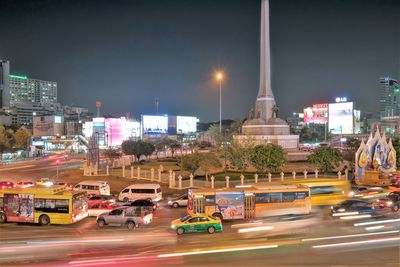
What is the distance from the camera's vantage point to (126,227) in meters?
18.4

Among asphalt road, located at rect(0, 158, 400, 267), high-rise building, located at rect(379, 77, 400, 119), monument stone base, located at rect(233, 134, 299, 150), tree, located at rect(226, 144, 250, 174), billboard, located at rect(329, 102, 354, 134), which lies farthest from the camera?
high-rise building, located at rect(379, 77, 400, 119)

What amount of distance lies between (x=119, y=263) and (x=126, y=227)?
25.4 feet

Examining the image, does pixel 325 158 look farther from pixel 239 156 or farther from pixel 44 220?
pixel 44 220

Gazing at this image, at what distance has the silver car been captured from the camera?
60.1ft

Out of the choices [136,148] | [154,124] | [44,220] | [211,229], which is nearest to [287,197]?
[211,229]

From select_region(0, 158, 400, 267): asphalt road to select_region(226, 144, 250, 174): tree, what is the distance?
15822 mm

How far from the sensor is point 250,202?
1998 cm

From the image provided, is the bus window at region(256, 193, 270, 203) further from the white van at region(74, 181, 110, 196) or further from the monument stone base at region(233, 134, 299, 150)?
the monument stone base at region(233, 134, 299, 150)

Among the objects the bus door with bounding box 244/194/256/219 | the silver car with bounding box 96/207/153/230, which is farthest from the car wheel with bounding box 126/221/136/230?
the bus door with bounding box 244/194/256/219

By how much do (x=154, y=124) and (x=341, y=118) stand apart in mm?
42882

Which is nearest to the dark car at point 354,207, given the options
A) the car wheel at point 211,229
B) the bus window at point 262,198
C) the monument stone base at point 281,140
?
the bus window at point 262,198

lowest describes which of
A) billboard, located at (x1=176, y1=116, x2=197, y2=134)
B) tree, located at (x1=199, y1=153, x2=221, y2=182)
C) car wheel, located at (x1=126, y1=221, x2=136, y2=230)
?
car wheel, located at (x1=126, y1=221, x2=136, y2=230)

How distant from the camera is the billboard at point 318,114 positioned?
319 feet

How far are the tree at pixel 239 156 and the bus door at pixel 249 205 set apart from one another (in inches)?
563
